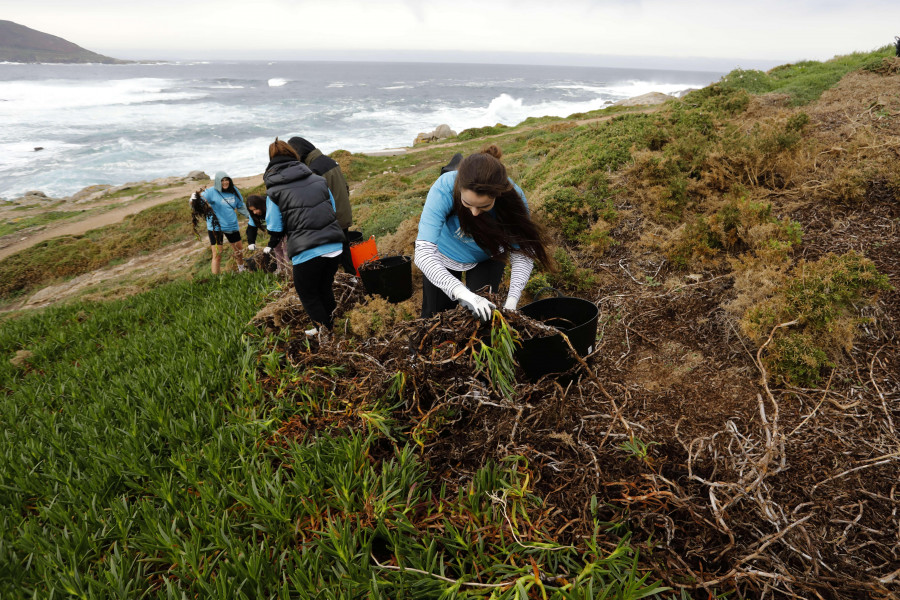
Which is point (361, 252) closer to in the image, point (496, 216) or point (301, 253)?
point (301, 253)

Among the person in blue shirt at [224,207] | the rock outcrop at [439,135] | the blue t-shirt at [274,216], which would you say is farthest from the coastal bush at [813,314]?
the rock outcrop at [439,135]

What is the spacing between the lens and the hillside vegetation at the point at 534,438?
1.84 metres

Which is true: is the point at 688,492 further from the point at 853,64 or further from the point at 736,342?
the point at 853,64

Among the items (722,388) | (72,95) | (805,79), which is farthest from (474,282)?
(72,95)

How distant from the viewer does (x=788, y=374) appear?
8.68ft

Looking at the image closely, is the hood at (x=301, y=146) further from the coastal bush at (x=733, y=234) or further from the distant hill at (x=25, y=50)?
the distant hill at (x=25, y=50)

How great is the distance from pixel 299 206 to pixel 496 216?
73.9 inches

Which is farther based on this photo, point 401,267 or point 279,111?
point 279,111

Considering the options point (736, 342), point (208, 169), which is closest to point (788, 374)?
point (736, 342)

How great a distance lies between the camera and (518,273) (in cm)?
279

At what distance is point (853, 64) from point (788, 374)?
356 inches

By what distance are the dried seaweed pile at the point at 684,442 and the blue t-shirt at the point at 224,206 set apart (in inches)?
185

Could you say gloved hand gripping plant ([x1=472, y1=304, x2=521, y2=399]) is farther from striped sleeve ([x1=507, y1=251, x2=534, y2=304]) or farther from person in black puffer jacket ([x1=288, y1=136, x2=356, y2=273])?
person in black puffer jacket ([x1=288, y1=136, x2=356, y2=273])

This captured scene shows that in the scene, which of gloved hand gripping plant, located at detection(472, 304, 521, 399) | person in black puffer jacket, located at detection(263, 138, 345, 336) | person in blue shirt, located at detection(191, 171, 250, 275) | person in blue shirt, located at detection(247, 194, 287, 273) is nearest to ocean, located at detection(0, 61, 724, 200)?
person in blue shirt, located at detection(191, 171, 250, 275)
